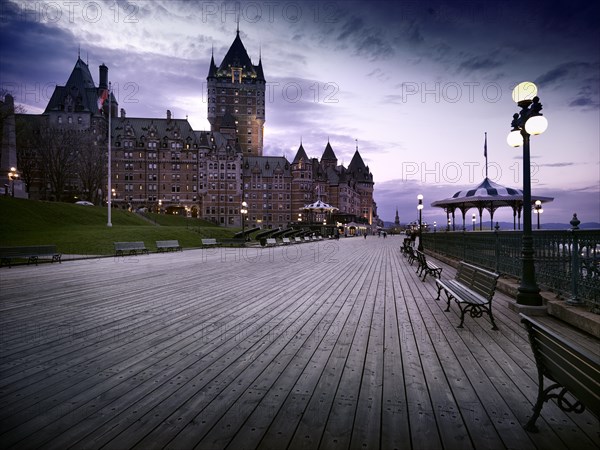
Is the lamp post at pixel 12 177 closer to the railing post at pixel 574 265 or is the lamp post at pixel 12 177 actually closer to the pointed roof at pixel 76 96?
the pointed roof at pixel 76 96

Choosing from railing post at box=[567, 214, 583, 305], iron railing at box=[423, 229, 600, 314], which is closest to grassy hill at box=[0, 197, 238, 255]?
iron railing at box=[423, 229, 600, 314]

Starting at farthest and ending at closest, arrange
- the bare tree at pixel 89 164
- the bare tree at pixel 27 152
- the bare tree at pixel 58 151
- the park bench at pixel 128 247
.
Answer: the bare tree at pixel 27 152 < the bare tree at pixel 89 164 < the bare tree at pixel 58 151 < the park bench at pixel 128 247

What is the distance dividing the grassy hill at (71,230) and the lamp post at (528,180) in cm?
2401

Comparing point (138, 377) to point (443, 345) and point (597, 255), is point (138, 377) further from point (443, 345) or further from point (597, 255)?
point (597, 255)

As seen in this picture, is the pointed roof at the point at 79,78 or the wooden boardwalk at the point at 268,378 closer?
the wooden boardwalk at the point at 268,378

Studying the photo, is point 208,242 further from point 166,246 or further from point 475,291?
point 475,291

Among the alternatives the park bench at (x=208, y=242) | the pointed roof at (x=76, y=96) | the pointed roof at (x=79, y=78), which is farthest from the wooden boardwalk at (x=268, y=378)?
the pointed roof at (x=79, y=78)

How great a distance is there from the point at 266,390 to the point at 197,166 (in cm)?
9660

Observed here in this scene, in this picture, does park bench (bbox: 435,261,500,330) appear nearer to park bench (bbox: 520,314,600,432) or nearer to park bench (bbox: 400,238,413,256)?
park bench (bbox: 520,314,600,432)

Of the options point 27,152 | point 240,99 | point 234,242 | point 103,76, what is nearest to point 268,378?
point 234,242

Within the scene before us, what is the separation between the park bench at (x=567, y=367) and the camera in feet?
7.66

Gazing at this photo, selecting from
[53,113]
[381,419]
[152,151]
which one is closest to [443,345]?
[381,419]

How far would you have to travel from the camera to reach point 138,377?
419cm

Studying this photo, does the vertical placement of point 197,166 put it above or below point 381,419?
above
